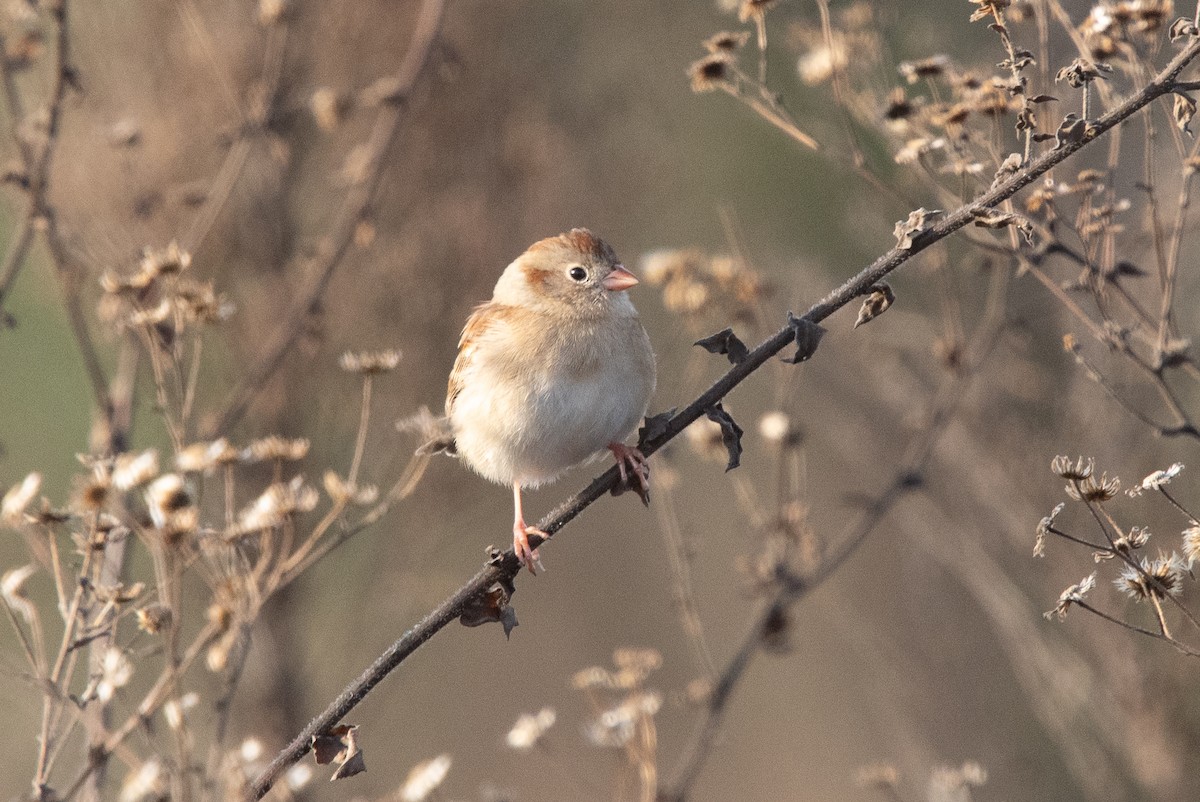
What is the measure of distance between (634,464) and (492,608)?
0.95m

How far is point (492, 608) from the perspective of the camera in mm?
2018

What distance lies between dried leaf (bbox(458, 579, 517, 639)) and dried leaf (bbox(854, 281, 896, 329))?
0.69 m

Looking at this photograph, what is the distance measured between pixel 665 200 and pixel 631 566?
8.61 feet

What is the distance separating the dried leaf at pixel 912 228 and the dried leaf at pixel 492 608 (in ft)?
2.64

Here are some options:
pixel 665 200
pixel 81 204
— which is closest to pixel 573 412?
pixel 81 204

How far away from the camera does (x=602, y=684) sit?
349 centimetres

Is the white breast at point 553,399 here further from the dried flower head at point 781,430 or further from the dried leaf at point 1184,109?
the dried leaf at point 1184,109

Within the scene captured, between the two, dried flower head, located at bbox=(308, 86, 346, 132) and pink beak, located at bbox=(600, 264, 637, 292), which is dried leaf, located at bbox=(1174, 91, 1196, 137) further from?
dried flower head, located at bbox=(308, 86, 346, 132)

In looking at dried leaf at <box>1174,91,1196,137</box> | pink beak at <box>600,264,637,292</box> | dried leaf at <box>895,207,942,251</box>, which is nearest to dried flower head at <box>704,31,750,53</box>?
pink beak at <box>600,264,637,292</box>

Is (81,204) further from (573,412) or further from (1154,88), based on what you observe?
(1154,88)

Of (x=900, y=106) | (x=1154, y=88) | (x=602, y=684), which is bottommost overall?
(x=1154, y=88)

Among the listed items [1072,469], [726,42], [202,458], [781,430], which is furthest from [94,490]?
[781,430]

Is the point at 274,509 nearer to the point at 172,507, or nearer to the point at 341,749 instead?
the point at 172,507

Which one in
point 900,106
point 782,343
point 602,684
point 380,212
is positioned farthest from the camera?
point 380,212
